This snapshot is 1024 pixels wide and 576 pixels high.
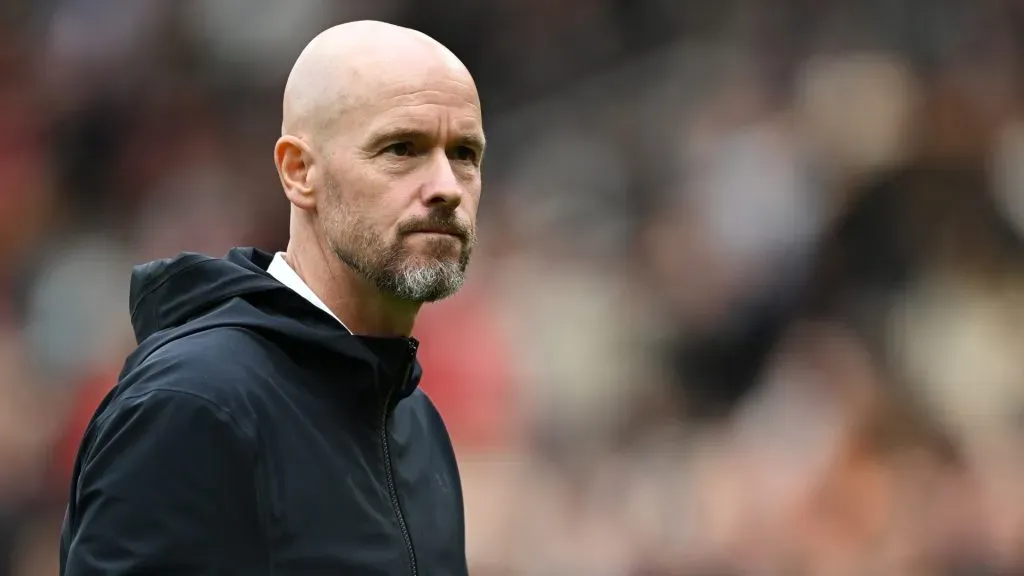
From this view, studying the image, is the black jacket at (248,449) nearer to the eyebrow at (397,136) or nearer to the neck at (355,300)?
the neck at (355,300)

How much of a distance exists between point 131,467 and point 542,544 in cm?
350

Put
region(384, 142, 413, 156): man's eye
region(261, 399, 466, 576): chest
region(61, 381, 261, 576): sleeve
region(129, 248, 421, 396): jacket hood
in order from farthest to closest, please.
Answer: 1. region(384, 142, 413, 156): man's eye
2. region(129, 248, 421, 396): jacket hood
3. region(261, 399, 466, 576): chest
4. region(61, 381, 261, 576): sleeve

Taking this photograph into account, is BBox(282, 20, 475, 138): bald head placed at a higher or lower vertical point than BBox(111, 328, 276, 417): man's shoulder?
higher

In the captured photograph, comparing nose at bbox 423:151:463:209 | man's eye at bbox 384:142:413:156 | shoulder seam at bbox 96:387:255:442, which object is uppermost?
man's eye at bbox 384:142:413:156

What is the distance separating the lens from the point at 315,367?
184 centimetres

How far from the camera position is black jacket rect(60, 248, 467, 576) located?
1562 millimetres

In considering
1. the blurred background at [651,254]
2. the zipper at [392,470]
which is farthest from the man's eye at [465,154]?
the blurred background at [651,254]

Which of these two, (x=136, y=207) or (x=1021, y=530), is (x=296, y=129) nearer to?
(x=1021, y=530)

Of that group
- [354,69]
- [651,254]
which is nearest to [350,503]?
[354,69]

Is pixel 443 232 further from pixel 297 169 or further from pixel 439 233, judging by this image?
pixel 297 169

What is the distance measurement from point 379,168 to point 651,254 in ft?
11.8

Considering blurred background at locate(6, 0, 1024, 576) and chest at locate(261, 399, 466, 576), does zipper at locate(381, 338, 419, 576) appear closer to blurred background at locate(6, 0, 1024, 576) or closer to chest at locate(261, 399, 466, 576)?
chest at locate(261, 399, 466, 576)

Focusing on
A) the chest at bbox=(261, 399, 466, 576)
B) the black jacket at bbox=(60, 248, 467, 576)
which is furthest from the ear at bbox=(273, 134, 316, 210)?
the chest at bbox=(261, 399, 466, 576)

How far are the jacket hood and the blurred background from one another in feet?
10.3
